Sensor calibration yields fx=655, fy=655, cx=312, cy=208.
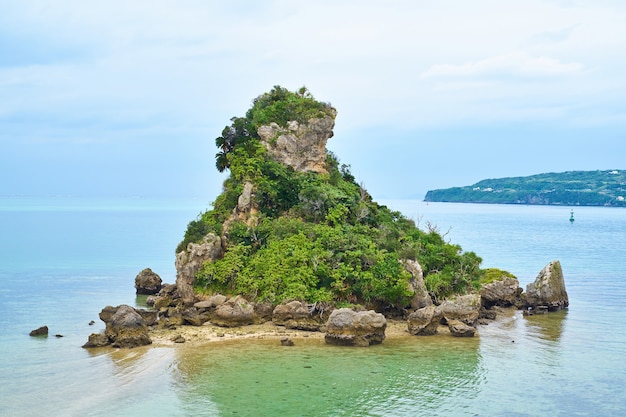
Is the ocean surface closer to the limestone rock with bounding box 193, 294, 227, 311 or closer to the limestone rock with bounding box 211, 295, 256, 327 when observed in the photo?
the limestone rock with bounding box 211, 295, 256, 327

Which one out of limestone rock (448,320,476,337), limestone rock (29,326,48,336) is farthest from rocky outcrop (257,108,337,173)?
limestone rock (29,326,48,336)

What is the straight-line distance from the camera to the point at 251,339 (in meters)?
35.0

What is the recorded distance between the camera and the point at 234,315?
3728 centimetres


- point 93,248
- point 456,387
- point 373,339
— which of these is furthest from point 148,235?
point 456,387

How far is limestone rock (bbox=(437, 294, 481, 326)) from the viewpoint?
127ft

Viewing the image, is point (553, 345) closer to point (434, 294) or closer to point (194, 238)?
point (434, 294)

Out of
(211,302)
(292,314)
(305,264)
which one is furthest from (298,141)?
(292,314)

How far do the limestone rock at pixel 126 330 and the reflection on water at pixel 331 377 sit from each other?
9.69 feet

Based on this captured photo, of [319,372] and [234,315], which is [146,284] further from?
[319,372]

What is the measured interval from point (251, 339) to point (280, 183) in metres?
14.4

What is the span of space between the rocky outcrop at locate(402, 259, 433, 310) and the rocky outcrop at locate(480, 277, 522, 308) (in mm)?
7493

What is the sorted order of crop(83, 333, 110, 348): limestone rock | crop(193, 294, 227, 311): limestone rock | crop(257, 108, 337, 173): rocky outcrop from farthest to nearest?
crop(257, 108, 337, 173): rocky outcrop
crop(193, 294, 227, 311): limestone rock
crop(83, 333, 110, 348): limestone rock

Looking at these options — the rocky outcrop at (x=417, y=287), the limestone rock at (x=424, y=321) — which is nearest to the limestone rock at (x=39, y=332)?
the limestone rock at (x=424, y=321)

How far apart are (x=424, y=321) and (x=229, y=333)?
10.8 metres
